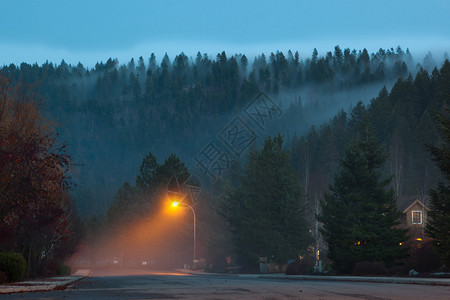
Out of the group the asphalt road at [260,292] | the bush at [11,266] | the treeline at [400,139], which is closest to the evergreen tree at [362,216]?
the asphalt road at [260,292]

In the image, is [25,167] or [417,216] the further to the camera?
[417,216]

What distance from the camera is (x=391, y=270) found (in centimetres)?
3803

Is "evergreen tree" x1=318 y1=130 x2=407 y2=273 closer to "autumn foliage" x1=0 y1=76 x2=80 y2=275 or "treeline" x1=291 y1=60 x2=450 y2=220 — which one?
"autumn foliage" x1=0 y1=76 x2=80 y2=275

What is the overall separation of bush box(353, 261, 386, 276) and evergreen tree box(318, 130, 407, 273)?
1.69 meters

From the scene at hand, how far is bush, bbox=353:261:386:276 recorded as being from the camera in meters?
38.2

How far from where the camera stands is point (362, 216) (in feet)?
138

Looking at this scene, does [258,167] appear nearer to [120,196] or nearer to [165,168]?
[165,168]

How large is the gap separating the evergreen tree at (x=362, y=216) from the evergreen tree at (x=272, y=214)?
16.9m

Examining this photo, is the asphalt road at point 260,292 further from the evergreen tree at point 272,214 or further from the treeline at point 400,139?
the treeline at point 400,139

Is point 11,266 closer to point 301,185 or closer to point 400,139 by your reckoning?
point 301,185

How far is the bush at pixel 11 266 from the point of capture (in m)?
25.8

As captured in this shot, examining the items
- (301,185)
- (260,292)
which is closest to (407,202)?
(301,185)

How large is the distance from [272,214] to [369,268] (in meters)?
24.6

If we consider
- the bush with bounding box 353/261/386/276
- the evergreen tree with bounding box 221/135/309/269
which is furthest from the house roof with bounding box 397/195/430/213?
the bush with bounding box 353/261/386/276
